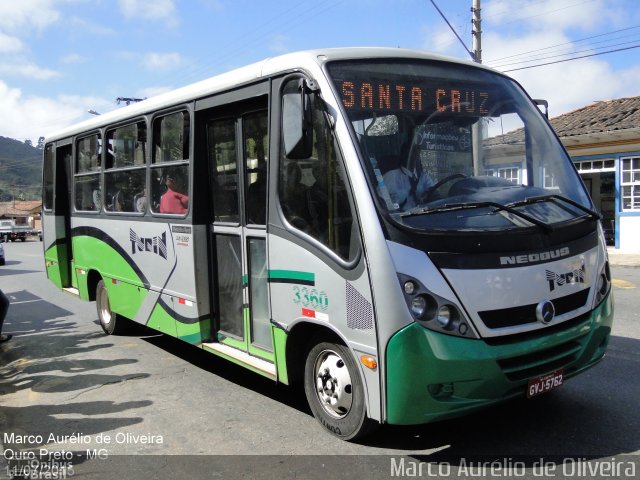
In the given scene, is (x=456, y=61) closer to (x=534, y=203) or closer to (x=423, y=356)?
(x=534, y=203)

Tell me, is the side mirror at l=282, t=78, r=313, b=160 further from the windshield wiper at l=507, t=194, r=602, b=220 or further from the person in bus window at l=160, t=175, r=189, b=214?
the person in bus window at l=160, t=175, r=189, b=214

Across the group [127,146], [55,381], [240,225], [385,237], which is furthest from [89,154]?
[385,237]

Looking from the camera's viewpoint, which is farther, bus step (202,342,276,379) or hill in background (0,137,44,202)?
hill in background (0,137,44,202)

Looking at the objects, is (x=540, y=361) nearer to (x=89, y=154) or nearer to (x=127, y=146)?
(x=127, y=146)

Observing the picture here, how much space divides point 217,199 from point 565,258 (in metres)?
3.19

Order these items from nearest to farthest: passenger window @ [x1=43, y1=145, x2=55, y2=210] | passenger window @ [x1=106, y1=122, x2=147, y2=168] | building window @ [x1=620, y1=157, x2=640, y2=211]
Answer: passenger window @ [x1=106, y1=122, x2=147, y2=168], passenger window @ [x1=43, y1=145, x2=55, y2=210], building window @ [x1=620, y1=157, x2=640, y2=211]

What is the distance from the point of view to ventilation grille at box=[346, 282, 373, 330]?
369 centimetres

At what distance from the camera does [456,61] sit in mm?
4703

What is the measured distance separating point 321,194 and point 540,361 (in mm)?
1840

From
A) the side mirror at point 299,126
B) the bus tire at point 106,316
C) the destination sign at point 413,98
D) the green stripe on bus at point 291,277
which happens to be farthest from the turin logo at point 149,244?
the destination sign at point 413,98

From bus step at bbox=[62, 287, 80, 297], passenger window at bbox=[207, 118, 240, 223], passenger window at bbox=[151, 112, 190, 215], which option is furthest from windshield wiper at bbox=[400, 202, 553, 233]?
bus step at bbox=[62, 287, 80, 297]

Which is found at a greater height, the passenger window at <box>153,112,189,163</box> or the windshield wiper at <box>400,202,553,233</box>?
the passenger window at <box>153,112,189,163</box>

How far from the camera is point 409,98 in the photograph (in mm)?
4293

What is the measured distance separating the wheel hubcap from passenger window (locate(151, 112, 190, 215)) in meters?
2.40
